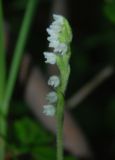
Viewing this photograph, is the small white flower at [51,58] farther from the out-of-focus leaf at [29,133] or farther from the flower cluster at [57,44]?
the out-of-focus leaf at [29,133]

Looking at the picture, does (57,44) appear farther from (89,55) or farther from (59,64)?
(89,55)

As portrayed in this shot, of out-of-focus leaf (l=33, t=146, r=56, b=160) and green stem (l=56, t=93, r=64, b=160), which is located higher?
green stem (l=56, t=93, r=64, b=160)

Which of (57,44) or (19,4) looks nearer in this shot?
(57,44)

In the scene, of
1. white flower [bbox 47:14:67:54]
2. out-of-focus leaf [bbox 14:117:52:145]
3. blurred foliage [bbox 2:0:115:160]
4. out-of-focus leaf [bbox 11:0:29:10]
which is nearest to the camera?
white flower [bbox 47:14:67:54]

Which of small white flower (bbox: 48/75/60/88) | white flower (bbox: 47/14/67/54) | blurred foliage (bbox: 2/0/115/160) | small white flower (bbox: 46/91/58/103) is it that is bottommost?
blurred foliage (bbox: 2/0/115/160)

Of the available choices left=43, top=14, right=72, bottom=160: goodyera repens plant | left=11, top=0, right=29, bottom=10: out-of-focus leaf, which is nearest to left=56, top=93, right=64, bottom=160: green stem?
left=43, top=14, right=72, bottom=160: goodyera repens plant

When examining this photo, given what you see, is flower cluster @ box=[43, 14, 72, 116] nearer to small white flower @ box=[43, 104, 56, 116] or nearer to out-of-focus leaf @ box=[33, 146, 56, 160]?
small white flower @ box=[43, 104, 56, 116]

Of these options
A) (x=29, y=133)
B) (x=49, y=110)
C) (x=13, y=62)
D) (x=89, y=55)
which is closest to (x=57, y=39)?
(x=49, y=110)

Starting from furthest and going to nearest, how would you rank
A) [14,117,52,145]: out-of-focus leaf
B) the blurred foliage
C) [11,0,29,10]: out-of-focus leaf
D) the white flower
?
[11,0,29,10]: out-of-focus leaf, the blurred foliage, [14,117,52,145]: out-of-focus leaf, the white flower
